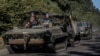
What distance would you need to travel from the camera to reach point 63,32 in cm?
1883

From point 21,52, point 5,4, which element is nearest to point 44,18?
point 21,52

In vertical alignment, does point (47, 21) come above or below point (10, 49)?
above

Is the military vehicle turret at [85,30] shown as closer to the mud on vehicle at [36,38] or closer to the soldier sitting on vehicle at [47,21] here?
the soldier sitting on vehicle at [47,21]

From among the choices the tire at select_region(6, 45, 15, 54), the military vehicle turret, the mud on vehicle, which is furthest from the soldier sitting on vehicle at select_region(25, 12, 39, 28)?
the military vehicle turret

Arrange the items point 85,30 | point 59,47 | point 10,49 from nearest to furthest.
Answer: point 10,49, point 59,47, point 85,30

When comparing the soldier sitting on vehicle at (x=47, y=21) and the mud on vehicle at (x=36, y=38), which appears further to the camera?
the soldier sitting on vehicle at (x=47, y=21)

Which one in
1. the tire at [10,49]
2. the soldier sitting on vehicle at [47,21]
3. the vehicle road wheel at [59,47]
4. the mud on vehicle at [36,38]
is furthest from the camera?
the soldier sitting on vehicle at [47,21]

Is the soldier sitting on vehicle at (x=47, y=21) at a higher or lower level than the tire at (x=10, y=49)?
higher

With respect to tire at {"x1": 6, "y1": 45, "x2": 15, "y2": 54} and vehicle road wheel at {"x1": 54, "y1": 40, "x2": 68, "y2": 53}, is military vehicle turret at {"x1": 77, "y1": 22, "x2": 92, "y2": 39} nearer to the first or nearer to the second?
vehicle road wheel at {"x1": 54, "y1": 40, "x2": 68, "y2": 53}

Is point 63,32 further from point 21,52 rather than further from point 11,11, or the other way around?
point 11,11

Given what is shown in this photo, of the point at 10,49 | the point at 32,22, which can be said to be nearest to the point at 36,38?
the point at 10,49

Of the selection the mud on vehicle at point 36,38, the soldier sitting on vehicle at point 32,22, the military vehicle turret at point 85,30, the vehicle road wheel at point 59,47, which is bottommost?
the military vehicle turret at point 85,30

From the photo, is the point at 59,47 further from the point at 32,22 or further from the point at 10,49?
the point at 10,49

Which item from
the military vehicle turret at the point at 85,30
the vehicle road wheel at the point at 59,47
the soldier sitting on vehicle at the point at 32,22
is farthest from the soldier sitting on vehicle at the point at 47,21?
the military vehicle turret at the point at 85,30
